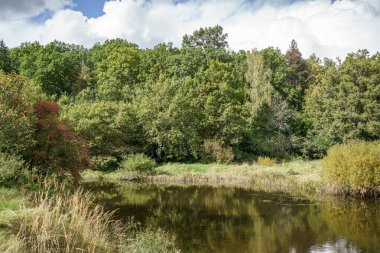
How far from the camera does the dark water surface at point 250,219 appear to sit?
16.0m

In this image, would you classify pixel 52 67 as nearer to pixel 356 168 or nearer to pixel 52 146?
pixel 52 146

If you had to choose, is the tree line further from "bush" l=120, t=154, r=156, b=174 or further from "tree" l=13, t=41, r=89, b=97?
"tree" l=13, t=41, r=89, b=97

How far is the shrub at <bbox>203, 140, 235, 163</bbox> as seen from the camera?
42.4 m

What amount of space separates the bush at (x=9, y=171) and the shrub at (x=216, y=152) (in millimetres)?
27853

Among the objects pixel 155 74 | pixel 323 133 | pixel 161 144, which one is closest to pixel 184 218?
pixel 161 144

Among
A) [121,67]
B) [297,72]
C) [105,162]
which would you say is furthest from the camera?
[297,72]

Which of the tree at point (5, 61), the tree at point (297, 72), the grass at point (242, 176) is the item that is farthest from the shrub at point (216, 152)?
the tree at point (5, 61)

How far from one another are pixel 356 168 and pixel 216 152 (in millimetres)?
19793

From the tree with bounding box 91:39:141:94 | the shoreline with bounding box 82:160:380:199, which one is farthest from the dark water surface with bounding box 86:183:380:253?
the tree with bounding box 91:39:141:94

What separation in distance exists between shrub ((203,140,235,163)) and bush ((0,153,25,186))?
27.9m

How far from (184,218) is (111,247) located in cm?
1084

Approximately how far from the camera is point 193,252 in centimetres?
1465

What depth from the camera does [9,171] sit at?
14.9m

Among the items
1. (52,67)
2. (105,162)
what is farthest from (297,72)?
(105,162)
